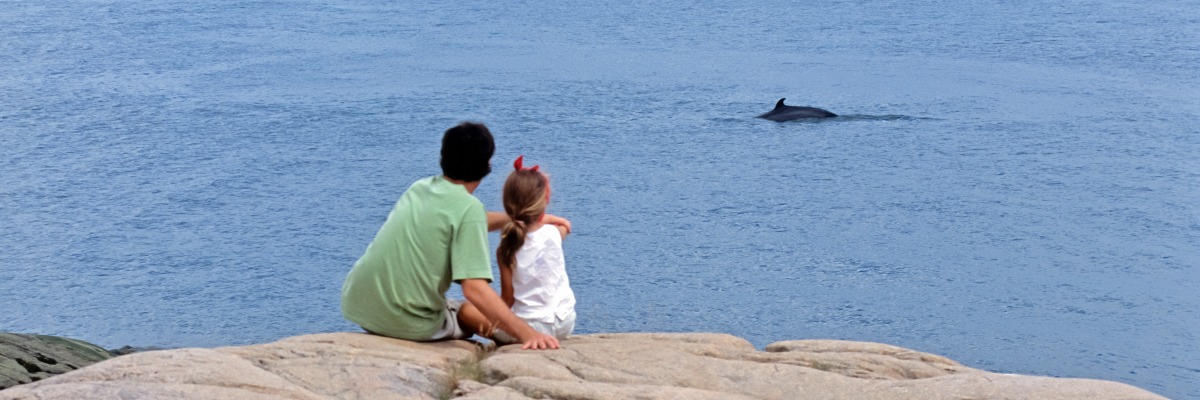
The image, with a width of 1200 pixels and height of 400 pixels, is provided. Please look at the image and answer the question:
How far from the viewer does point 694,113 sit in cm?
1191

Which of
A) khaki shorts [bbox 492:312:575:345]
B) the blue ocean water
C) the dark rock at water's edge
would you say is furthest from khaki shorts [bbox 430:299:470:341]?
the blue ocean water

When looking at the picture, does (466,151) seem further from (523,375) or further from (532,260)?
(523,375)

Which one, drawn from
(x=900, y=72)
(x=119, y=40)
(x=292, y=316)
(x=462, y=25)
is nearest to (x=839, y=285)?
(x=292, y=316)

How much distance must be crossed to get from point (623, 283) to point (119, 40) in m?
9.00

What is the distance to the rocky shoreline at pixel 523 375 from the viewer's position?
4117mm

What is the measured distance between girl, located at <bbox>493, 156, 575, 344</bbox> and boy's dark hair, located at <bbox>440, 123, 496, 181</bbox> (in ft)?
0.49

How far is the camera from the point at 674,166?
10.4m

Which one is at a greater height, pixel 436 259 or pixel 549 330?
pixel 436 259

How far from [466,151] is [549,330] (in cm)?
80

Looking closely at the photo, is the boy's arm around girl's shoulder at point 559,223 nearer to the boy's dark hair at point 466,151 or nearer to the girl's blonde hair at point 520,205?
the girl's blonde hair at point 520,205

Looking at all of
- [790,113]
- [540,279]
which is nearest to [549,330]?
[540,279]

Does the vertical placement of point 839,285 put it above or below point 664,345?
below

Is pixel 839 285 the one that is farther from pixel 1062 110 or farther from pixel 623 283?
pixel 1062 110

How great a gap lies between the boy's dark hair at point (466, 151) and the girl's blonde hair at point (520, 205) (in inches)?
6.1
